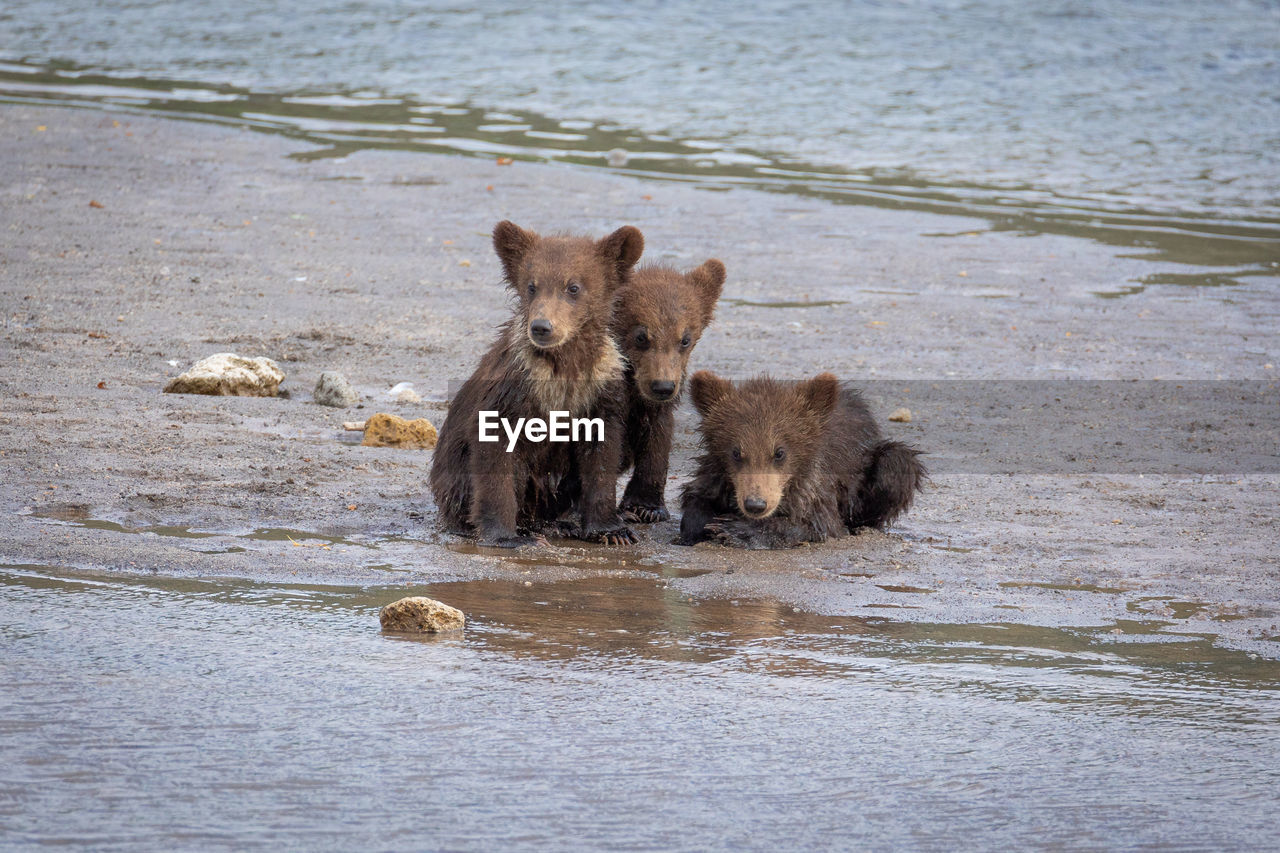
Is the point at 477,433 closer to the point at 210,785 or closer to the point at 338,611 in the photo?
the point at 338,611

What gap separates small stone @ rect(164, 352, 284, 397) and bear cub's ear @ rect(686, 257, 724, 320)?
2.52 m

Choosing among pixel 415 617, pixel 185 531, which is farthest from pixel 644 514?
pixel 415 617

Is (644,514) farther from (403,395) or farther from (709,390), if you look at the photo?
(403,395)

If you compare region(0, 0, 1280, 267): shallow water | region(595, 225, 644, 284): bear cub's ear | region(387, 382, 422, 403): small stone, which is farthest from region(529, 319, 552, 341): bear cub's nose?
region(0, 0, 1280, 267): shallow water

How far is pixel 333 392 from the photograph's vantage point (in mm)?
8641

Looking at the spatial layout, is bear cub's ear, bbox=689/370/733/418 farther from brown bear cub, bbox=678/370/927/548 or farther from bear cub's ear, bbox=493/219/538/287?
bear cub's ear, bbox=493/219/538/287

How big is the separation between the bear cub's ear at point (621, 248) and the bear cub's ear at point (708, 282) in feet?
2.06

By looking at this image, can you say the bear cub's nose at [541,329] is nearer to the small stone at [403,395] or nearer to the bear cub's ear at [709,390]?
the bear cub's ear at [709,390]

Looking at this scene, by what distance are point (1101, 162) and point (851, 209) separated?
450cm

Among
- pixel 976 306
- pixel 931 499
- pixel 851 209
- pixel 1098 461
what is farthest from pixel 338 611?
pixel 851 209

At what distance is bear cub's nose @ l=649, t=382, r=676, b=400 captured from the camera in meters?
7.06

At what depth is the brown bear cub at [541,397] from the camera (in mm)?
6750

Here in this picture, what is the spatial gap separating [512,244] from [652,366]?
0.84 meters

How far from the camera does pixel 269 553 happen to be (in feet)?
20.0
